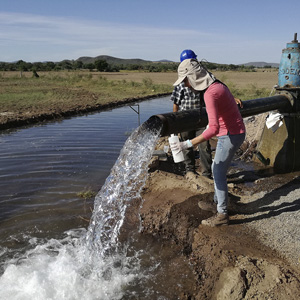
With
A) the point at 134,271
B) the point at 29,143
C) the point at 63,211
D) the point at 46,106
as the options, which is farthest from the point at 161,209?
the point at 46,106

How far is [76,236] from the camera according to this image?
489 centimetres

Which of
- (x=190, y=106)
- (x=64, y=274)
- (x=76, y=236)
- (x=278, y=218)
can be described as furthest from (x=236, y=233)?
(x=190, y=106)

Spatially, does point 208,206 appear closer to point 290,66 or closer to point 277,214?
point 277,214

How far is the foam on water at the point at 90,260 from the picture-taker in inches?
152

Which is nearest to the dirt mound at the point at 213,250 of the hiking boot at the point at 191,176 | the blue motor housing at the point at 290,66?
the hiking boot at the point at 191,176

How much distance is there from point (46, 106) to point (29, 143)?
7.43 m

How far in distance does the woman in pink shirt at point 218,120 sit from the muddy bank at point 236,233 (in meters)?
0.34

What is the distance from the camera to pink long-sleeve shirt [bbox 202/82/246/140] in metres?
3.54

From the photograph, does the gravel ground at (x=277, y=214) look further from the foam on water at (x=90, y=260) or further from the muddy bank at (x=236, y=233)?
the foam on water at (x=90, y=260)

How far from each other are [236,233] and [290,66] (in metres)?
3.64

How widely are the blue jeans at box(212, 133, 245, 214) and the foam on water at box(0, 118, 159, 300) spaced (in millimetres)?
762

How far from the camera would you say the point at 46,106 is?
17344mm

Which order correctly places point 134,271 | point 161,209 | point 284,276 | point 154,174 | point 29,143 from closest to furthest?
point 284,276, point 134,271, point 161,209, point 154,174, point 29,143

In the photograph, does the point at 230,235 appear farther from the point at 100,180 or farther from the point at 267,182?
the point at 100,180
